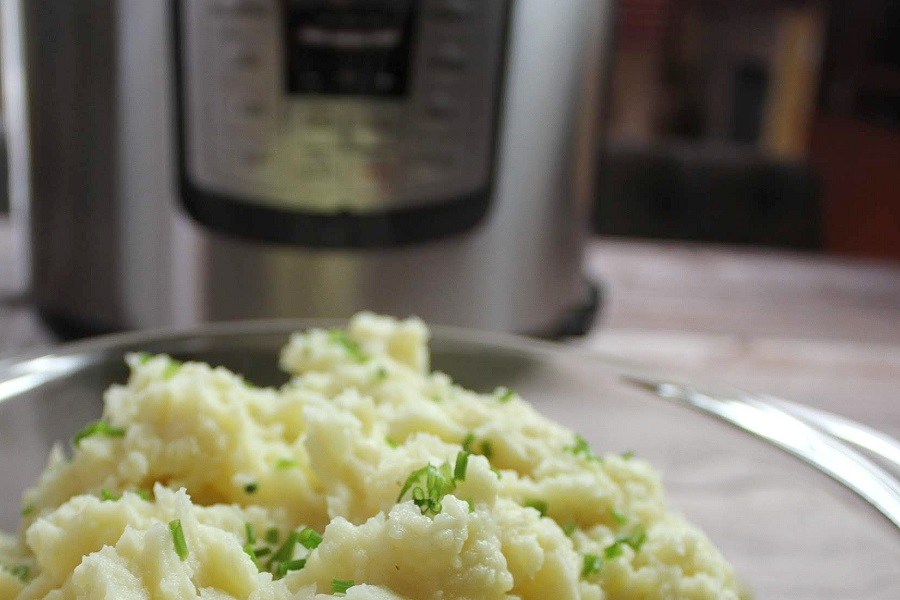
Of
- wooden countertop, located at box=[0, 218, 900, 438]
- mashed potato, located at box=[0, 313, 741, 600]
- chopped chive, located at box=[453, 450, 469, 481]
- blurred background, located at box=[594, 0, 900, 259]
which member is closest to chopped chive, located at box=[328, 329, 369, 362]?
mashed potato, located at box=[0, 313, 741, 600]

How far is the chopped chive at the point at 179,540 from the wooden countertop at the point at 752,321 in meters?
0.84

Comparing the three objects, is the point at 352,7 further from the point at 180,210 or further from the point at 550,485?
the point at 550,485

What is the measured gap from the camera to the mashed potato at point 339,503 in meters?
0.48

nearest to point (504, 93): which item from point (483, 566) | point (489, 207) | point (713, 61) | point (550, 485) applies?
point (489, 207)

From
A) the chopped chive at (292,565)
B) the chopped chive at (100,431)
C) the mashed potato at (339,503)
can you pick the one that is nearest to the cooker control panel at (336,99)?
the mashed potato at (339,503)

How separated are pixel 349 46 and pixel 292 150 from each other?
0.13 meters

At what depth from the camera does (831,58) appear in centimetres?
441

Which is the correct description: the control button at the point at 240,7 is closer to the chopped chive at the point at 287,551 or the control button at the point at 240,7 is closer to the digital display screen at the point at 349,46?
the digital display screen at the point at 349,46

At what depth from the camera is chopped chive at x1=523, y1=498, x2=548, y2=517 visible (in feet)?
1.94

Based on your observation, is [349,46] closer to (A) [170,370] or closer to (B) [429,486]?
(A) [170,370]

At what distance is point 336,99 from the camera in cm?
109

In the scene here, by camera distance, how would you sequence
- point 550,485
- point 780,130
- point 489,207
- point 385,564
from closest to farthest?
point 385,564
point 550,485
point 489,207
point 780,130

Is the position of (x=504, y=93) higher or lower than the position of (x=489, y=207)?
higher

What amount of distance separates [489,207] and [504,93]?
132 mm
